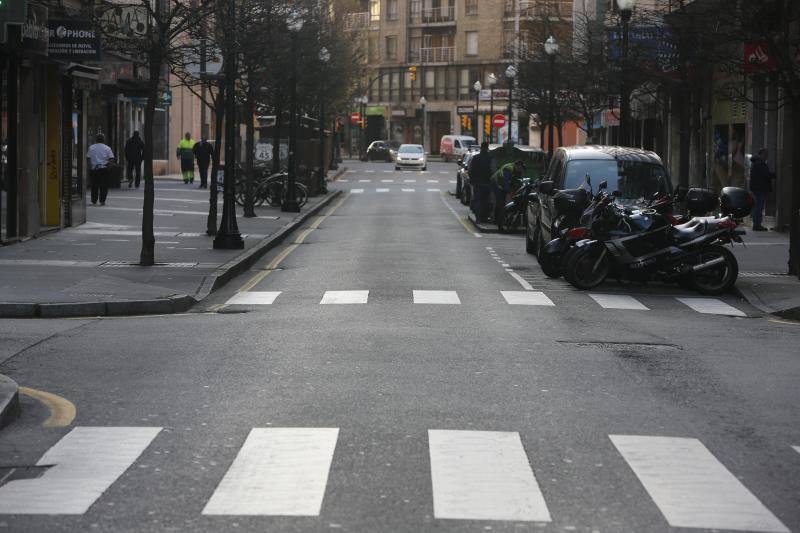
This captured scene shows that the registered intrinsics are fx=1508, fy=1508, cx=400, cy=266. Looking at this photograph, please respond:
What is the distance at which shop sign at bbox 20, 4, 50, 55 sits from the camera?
77.6ft

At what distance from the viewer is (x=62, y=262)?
20781 millimetres

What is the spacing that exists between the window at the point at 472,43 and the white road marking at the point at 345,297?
9652 cm

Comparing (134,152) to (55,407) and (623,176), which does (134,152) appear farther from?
(55,407)

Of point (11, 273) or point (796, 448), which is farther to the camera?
point (11, 273)

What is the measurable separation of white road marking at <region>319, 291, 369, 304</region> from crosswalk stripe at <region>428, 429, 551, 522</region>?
320 inches

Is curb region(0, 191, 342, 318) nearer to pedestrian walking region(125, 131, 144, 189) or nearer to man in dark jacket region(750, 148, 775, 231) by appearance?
man in dark jacket region(750, 148, 775, 231)

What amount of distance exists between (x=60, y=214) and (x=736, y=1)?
12997 mm

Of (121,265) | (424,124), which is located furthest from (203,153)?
(424,124)

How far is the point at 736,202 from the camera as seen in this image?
1938 centimetres

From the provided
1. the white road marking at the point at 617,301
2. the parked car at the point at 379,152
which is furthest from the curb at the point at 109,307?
the parked car at the point at 379,152

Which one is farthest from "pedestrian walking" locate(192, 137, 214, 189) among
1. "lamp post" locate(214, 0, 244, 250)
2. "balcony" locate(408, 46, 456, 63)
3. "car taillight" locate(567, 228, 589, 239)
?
"balcony" locate(408, 46, 456, 63)

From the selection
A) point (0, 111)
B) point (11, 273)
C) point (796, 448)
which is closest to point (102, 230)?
point (0, 111)

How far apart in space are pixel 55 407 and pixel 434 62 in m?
108

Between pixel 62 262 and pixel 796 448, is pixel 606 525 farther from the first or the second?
pixel 62 262
